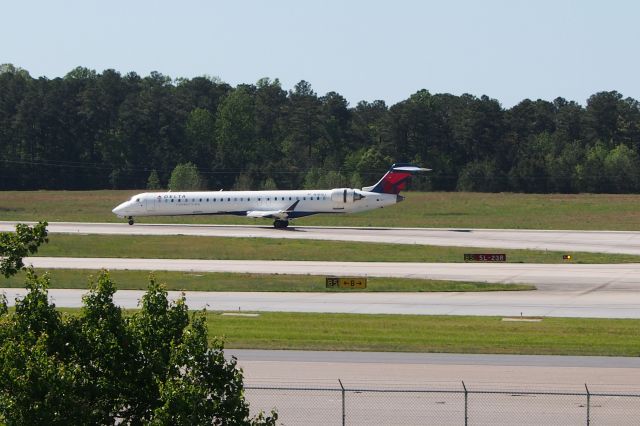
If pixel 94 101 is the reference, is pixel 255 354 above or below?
below

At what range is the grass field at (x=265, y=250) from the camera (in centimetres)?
5941

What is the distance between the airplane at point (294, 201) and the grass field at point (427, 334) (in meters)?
41.5

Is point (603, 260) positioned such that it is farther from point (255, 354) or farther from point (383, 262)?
point (255, 354)

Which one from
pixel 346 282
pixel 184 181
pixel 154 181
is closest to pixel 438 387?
pixel 346 282

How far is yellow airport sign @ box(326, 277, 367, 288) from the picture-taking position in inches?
1791

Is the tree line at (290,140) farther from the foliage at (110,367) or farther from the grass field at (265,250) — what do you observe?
the foliage at (110,367)

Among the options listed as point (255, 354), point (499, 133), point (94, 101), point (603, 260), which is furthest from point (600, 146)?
point (255, 354)

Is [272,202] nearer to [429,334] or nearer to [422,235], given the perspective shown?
[422,235]

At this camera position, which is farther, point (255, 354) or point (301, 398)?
point (255, 354)

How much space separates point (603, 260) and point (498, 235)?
57.3ft

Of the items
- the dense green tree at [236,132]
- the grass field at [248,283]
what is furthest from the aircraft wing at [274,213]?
the dense green tree at [236,132]

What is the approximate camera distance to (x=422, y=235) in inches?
2928

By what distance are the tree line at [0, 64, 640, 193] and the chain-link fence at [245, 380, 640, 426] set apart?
366 feet

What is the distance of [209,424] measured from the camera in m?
15.7
